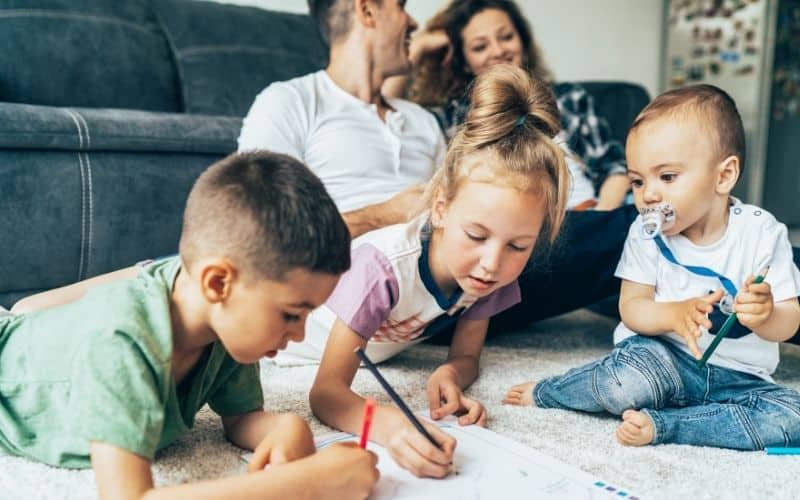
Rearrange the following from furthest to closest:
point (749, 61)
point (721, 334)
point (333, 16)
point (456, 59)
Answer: point (749, 61)
point (456, 59)
point (333, 16)
point (721, 334)

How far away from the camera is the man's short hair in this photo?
5.38 feet

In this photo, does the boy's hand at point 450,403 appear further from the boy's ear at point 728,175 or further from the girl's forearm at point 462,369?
the boy's ear at point 728,175

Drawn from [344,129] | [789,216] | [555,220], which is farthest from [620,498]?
[789,216]

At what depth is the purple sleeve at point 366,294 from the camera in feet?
3.43

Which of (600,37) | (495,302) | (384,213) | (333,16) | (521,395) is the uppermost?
(333,16)

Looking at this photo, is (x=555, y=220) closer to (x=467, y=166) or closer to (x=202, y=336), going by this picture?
(x=467, y=166)

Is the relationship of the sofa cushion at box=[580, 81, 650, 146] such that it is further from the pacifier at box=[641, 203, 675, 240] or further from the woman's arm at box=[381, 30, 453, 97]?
the pacifier at box=[641, 203, 675, 240]

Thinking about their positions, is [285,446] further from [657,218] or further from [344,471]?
[657,218]

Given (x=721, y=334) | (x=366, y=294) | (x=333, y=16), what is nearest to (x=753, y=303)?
(x=721, y=334)

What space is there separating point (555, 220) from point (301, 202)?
0.52 meters

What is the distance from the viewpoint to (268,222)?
71cm

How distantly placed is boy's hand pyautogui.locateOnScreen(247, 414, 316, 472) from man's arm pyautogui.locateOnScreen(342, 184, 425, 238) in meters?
0.61

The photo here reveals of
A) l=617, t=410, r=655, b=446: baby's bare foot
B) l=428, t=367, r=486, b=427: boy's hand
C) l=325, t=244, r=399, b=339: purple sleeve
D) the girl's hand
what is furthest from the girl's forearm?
the girl's hand

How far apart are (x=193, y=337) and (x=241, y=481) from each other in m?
0.19
